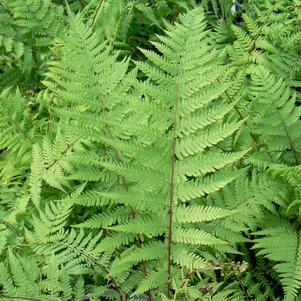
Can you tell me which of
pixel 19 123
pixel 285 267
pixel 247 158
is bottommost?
pixel 285 267

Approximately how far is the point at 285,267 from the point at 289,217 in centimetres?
29

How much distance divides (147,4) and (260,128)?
49.7 inches

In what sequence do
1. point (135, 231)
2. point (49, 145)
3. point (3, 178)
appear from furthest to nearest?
point (3, 178) → point (49, 145) → point (135, 231)

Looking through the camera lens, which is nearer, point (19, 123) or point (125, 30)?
point (19, 123)

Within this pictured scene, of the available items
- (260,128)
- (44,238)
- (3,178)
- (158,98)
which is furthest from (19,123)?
(260,128)

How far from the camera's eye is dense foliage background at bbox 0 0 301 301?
162 centimetres

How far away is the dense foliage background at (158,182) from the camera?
1.62 meters

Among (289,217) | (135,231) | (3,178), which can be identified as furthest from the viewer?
(3,178)

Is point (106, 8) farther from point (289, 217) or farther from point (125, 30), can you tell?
point (289, 217)

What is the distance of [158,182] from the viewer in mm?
1632

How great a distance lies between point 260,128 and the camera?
2.04 m

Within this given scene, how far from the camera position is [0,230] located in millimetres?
1978

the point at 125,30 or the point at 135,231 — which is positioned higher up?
the point at 125,30

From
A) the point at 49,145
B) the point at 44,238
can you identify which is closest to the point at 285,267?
the point at 44,238
